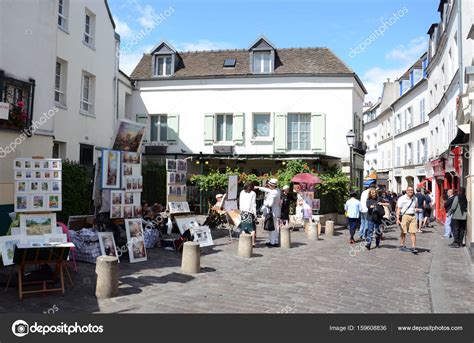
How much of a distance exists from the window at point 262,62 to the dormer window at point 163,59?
15.6 ft

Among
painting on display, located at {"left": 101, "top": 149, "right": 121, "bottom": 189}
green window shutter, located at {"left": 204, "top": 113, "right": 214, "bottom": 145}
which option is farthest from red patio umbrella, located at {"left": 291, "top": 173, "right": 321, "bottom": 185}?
painting on display, located at {"left": 101, "top": 149, "right": 121, "bottom": 189}

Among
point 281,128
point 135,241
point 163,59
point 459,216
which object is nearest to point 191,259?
point 135,241

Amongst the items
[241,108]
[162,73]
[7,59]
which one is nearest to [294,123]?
[241,108]

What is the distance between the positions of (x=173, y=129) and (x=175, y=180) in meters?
12.3

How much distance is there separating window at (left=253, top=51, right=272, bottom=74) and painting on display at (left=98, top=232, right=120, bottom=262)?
16540mm

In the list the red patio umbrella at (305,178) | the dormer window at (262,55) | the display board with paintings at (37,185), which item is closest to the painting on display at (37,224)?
the display board with paintings at (37,185)

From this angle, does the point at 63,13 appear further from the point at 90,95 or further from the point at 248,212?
the point at 248,212

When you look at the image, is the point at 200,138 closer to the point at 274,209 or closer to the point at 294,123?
the point at 294,123

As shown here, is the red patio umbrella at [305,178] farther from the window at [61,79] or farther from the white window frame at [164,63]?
the white window frame at [164,63]

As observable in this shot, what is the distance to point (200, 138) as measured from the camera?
75.4 feet

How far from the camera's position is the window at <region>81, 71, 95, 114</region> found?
16.5 m

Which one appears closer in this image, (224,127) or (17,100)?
(17,100)

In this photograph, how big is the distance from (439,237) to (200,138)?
1310 centimetres

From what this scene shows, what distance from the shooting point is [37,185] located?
7820mm
